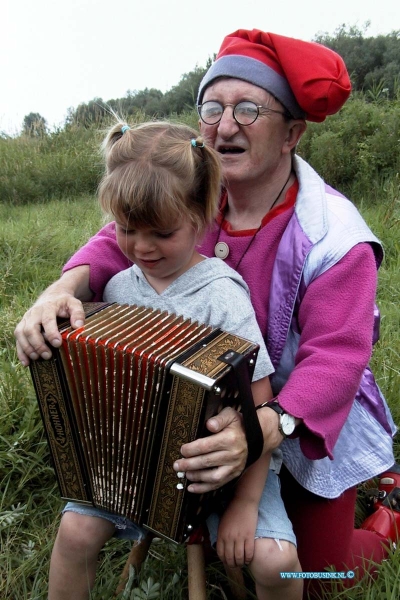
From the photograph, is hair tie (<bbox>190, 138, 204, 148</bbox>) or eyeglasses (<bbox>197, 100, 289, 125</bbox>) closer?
hair tie (<bbox>190, 138, 204, 148</bbox>)

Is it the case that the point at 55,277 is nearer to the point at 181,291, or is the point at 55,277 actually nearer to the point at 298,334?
the point at 181,291

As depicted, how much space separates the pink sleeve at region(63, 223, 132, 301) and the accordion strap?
0.82 metres

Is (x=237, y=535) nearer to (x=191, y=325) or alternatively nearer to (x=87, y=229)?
(x=191, y=325)

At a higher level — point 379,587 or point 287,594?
point 287,594

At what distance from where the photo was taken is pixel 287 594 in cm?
184

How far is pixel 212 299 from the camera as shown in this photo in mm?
1938

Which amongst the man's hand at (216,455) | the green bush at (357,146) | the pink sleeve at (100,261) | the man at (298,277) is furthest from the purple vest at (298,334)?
the green bush at (357,146)

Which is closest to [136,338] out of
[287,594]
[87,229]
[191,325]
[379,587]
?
[191,325]

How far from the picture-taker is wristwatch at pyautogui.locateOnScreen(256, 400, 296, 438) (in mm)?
1801

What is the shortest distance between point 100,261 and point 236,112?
73cm

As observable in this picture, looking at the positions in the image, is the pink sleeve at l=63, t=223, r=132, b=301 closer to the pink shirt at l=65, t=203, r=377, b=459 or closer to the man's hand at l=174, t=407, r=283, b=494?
the pink shirt at l=65, t=203, r=377, b=459

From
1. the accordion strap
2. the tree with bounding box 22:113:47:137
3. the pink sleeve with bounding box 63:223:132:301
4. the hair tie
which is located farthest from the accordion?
the tree with bounding box 22:113:47:137

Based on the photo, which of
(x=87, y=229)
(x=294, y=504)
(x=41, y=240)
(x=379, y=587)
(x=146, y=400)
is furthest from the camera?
(x=87, y=229)

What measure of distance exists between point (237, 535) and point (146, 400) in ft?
1.58
